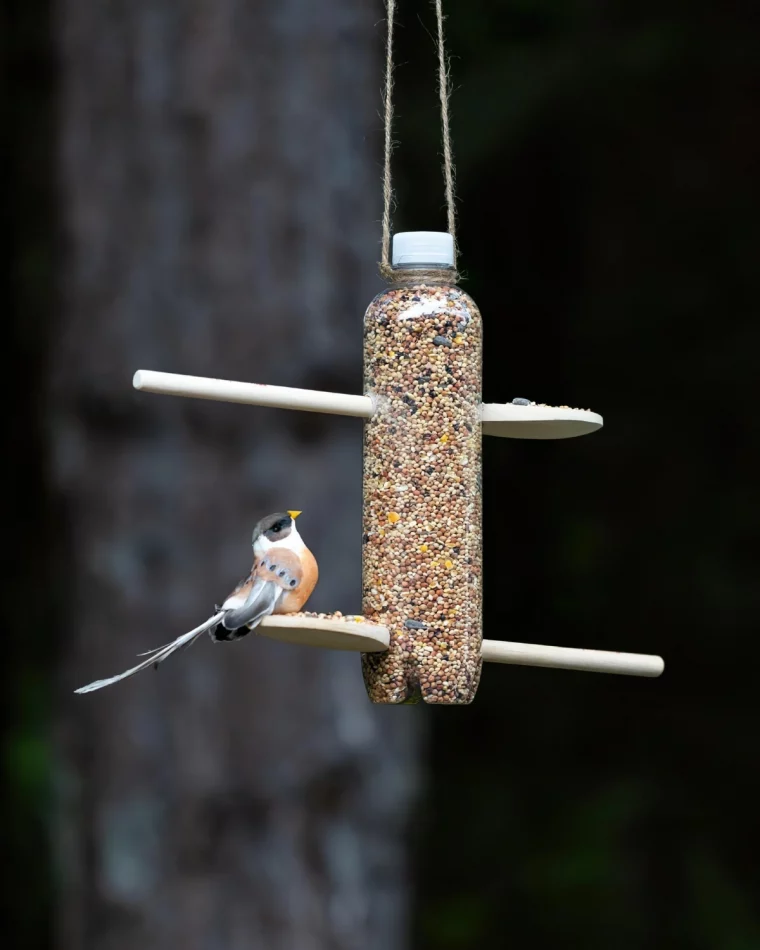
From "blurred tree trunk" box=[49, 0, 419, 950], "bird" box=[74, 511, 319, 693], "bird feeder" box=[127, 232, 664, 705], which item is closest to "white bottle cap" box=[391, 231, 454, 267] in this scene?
"bird feeder" box=[127, 232, 664, 705]

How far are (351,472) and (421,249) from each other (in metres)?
1.32

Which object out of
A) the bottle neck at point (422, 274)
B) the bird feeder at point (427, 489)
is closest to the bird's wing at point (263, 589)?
the bird feeder at point (427, 489)

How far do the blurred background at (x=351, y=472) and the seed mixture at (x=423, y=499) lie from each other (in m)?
1.18

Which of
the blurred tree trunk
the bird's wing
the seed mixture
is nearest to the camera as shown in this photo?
the bird's wing

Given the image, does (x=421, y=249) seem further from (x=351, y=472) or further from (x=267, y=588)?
(x=351, y=472)

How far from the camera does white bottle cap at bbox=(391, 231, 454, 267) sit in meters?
2.28

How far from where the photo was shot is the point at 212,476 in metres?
3.51

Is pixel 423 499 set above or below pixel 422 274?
below

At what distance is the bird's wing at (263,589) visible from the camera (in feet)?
6.74

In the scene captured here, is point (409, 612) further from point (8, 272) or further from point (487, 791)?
point (8, 272)

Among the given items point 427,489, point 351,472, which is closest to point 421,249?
point 427,489

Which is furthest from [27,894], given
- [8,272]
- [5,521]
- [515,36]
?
[515,36]

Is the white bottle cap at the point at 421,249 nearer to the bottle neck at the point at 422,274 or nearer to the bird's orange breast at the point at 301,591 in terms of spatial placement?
the bottle neck at the point at 422,274

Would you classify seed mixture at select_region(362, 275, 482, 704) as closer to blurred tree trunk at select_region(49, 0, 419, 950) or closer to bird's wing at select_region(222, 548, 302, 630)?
bird's wing at select_region(222, 548, 302, 630)
